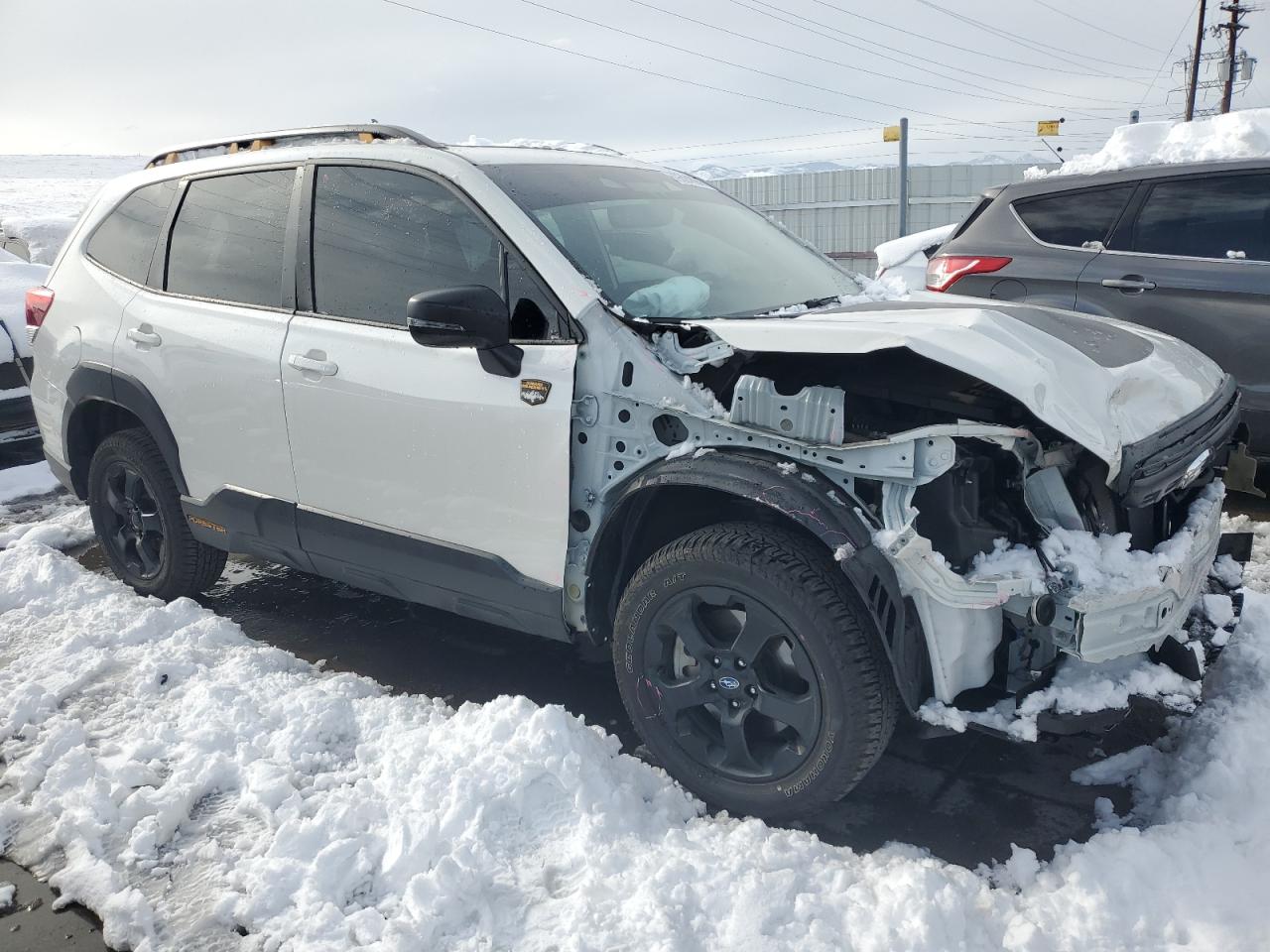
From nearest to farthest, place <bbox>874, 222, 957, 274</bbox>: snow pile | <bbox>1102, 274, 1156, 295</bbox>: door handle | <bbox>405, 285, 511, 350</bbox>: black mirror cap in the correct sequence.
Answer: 1. <bbox>405, 285, 511, 350</bbox>: black mirror cap
2. <bbox>1102, 274, 1156, 295</bbox>: door handle
3. <bbox>874, 222, 957, 274</bbox>: snow pile

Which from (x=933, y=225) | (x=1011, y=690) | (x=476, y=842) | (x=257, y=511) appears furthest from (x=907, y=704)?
(x=933, y=225)

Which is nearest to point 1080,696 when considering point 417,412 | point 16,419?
point 417,412

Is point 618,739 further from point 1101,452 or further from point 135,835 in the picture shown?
point 1101,452

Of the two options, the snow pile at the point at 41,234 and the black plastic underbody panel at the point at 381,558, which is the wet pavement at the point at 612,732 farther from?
the snow pile at the point at 41,234

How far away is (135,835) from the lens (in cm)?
277

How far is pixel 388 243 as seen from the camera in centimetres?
344

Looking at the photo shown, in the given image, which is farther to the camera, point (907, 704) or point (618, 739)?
point (618, 739)

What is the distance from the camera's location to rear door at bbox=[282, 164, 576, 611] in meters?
3.02

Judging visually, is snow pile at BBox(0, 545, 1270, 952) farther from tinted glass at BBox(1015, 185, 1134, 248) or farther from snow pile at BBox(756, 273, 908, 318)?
tinted glass at BBox(1015, 185, 1134, 248)

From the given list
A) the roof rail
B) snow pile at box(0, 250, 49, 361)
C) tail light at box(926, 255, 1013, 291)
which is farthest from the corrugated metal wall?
the roof rail

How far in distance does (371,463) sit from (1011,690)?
6.89 ft

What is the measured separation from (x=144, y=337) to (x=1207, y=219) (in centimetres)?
514

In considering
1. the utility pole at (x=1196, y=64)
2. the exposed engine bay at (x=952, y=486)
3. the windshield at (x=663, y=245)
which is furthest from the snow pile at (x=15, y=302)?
the utility pole at (x=1196, y=64)

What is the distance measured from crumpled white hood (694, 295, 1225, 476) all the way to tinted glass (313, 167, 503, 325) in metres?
0.88
